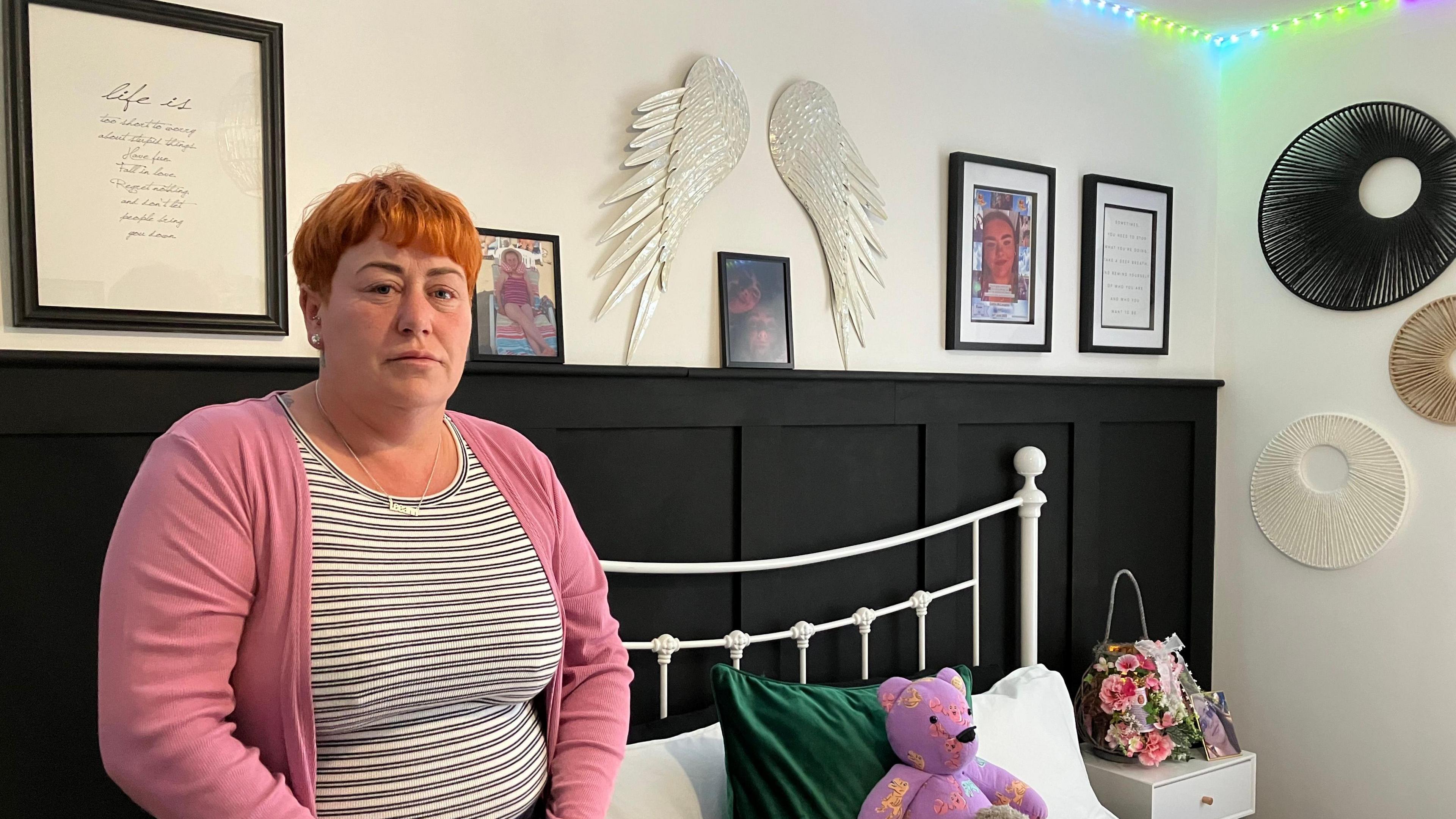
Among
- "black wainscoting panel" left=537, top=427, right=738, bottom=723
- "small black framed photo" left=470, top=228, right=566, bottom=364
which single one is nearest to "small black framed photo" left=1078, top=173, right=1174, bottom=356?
"black wainscoting panel" left=537, top=427, right=738, bottom=723

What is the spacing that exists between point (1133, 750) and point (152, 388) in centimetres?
220

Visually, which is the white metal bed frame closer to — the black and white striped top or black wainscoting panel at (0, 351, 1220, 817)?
black wainscoting panel at (0, 351, 1220, 817)

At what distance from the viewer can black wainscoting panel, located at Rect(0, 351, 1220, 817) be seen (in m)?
1.56

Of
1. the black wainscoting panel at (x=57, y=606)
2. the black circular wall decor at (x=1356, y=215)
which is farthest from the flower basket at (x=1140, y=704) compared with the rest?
the black wainscoting panel at (x=57, y=606)

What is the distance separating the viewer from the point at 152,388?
1.62 meters

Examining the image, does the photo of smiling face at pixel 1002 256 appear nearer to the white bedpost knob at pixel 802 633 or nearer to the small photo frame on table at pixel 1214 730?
the white bedpost knob at pixel 802 633

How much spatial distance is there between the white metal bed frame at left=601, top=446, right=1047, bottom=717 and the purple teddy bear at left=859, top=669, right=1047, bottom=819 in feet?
1.55

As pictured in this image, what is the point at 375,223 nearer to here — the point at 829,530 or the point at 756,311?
the point at 756,311

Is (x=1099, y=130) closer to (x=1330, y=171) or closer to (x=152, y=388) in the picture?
(x=1330, y=171)

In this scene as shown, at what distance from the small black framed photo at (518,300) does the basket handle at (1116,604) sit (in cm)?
165

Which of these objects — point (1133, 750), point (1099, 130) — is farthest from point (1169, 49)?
point (1133, 750)

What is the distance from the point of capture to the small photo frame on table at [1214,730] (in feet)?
8.59

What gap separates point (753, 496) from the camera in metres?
2.25

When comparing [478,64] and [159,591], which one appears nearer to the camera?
[159,591]
